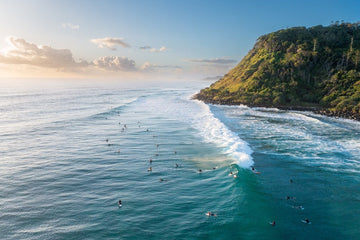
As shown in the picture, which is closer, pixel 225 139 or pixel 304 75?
pixel 225 139

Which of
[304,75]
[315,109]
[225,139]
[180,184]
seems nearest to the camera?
[180,184]

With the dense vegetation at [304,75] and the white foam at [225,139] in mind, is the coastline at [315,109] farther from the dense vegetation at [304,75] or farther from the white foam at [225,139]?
the white foam at [225,139]

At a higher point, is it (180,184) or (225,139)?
(225,139)

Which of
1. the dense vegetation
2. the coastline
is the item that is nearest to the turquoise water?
the coastline

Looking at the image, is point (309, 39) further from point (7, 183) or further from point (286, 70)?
point (7, 183)

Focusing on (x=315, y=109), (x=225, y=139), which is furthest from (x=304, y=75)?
(x=225, y=139)

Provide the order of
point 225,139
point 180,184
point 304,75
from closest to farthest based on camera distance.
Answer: point 180,184, point 225,139, point 304,75

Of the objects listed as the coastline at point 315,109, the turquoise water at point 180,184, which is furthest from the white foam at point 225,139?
the coastline at point 315,109

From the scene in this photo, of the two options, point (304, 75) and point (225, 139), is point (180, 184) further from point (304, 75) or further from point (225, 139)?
point (304, 75)
